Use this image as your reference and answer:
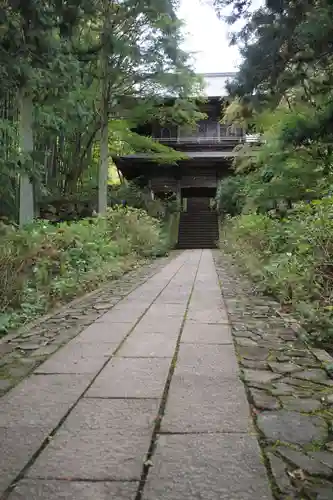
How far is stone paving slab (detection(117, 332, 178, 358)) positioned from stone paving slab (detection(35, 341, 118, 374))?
0.12 m

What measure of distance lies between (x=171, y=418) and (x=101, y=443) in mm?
372

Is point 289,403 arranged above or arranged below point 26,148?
below

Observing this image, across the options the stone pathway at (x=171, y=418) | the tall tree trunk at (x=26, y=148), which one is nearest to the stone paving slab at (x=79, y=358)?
the stone pathway at (x=171, y=418)

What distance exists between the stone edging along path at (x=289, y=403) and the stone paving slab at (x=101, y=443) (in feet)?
1.67

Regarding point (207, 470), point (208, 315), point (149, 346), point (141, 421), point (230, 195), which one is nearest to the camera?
point (207, 470)

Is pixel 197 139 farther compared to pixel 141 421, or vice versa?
pixel 197 139

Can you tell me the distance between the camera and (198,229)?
1989 centimetres

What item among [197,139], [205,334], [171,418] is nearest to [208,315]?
[205,334]

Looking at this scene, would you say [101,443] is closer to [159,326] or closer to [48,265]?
[159,326]

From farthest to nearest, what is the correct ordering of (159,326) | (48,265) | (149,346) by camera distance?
1. (48,265)
2. (159,326)
3. (149,346)

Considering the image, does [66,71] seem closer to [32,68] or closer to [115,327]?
[32,68]

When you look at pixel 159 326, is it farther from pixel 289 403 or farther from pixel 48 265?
pixel 48 265

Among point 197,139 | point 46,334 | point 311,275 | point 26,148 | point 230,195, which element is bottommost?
point 46,334

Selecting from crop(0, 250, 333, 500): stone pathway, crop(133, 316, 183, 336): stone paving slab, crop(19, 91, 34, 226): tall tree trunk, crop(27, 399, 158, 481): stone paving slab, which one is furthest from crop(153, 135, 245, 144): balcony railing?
crop(27, 399, 158, 481): stone paving slab
